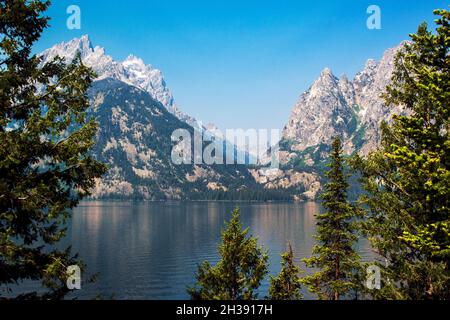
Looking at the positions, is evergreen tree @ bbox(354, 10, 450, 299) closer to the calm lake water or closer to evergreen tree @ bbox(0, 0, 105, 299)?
evergreen tree @ bbox(0, 0, 105, 299)

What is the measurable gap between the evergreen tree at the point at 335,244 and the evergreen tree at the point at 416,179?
22.9ft

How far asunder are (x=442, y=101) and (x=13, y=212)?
1703 cm

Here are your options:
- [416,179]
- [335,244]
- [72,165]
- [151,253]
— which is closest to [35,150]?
[72,165]

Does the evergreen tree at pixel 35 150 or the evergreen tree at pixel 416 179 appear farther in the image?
the evergreen tree at pixel 35 150

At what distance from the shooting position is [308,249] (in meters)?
133

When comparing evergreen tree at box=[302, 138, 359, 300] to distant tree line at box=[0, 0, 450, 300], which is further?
evergreen tree at box=[302, 138, 359, 300]

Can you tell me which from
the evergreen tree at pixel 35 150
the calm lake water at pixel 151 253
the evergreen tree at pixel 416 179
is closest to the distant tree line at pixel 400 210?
the evergreen tree at pixel 416 179

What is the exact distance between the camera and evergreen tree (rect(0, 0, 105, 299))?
1564cm

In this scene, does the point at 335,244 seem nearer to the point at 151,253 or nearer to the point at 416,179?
the point at 416,179

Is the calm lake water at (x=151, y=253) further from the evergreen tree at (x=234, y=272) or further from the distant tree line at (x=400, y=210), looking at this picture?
the distant tree line at (x=400, y=210)

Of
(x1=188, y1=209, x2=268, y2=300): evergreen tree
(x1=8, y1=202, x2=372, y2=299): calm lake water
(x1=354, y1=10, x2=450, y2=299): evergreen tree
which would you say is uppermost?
(x1=354, y1=10, x2=450, y2=299): evergreen tree

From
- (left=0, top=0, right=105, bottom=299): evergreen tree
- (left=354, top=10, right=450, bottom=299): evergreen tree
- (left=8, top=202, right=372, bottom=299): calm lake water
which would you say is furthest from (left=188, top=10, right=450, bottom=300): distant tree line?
(left=8, top=202, right=372, bottom=299): calm lake water

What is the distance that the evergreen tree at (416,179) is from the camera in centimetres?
1464

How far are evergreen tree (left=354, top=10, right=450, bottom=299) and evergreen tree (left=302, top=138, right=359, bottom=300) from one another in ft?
22.9
